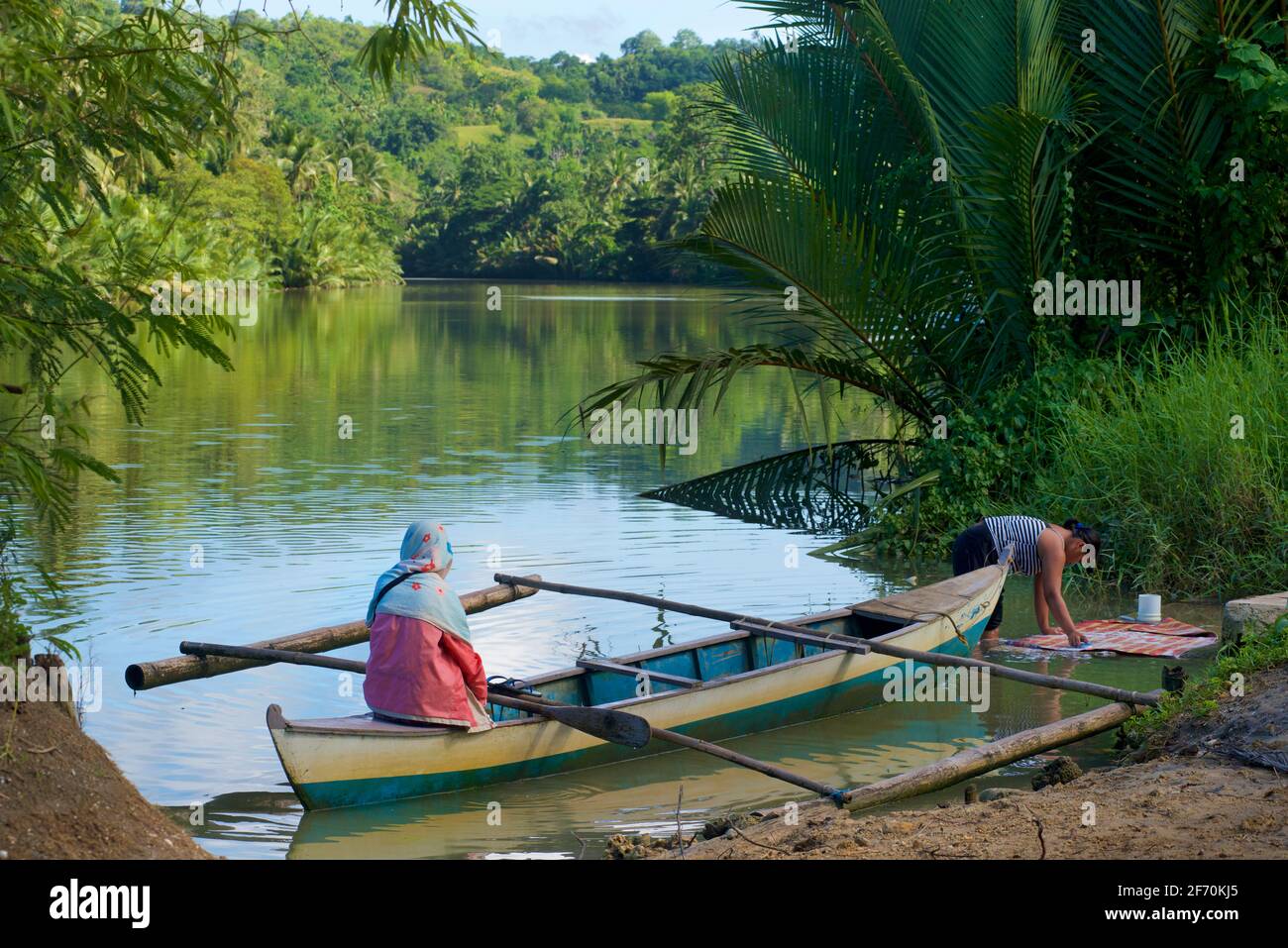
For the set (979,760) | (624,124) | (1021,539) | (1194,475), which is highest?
(624,124)

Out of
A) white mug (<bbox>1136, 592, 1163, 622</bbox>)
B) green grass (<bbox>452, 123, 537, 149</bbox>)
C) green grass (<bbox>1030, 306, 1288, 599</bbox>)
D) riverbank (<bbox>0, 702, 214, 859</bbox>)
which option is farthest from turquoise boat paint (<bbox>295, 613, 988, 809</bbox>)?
green grass (<bbox>452, 123, 537, 149</bbox>)

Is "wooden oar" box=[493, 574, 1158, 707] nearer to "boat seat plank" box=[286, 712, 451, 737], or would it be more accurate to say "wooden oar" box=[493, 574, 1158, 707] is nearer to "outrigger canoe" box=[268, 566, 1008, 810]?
"outrigger canoe" box=[268, 566, 1008, 810]

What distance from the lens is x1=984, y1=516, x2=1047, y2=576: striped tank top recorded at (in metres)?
10.5

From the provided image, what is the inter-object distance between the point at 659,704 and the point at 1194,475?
19.4ft

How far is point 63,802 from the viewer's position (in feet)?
16.6

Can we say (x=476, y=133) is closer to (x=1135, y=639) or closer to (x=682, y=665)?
(x=1135, y=639)

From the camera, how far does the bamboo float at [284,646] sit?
8096 millimetres

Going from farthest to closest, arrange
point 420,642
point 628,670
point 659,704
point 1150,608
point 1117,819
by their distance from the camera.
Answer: point 1150,608 → point 628,670 → point 659,704 → point 420,642 → point 1117,819

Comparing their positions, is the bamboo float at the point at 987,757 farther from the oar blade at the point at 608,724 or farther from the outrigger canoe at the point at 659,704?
the outrigger canoe at the point at 659,704

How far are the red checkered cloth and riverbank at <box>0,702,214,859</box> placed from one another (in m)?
6.81

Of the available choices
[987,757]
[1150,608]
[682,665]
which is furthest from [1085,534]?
[987,757]

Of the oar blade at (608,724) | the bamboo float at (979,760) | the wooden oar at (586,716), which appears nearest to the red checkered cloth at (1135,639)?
the bamboo float at (979,760)

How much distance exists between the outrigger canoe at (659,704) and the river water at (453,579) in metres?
0.13
